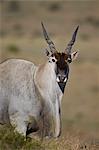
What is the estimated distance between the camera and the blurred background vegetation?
28088 millimetres

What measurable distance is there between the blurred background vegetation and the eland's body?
0.77m

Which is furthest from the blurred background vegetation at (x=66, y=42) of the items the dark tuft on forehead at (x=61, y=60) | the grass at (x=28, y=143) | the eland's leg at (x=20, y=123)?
the grass at (x=28, y=143)

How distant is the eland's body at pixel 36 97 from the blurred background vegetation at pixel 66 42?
0.77m

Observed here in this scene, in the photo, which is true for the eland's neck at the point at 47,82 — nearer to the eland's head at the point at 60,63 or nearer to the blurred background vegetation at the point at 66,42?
the eland's head at the point at 60,63

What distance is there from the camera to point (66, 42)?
158ft

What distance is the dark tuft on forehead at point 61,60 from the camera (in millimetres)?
13127

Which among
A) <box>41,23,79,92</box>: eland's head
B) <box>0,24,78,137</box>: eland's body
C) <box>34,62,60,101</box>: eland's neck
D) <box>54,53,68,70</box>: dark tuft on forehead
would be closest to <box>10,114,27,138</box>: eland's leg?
<box>0,24,78,137</box>: eland's body

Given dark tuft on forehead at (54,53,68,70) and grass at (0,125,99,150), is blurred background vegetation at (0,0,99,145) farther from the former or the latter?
grass at (0,125,99,150)

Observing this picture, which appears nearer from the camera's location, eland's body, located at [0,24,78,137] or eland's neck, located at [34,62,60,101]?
eland's body, located at [0,24,78,137]

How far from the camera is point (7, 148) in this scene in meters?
11.7

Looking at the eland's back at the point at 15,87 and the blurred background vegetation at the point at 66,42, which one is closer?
the eland's back at the point at 15,87

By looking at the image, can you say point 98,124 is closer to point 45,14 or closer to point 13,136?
point 13,136

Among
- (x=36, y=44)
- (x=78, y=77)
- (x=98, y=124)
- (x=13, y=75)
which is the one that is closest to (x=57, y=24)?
(x=36, y=44)

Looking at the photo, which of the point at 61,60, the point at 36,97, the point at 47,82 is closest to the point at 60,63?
the point at 61,60
